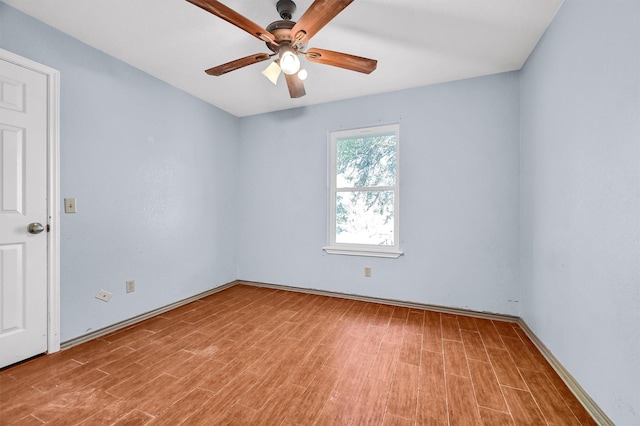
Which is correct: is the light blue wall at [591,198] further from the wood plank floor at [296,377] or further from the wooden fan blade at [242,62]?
the wooden fan blade at [242,62]

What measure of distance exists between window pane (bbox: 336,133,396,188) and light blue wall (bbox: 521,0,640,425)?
1.42 meters

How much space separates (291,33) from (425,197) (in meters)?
2.16

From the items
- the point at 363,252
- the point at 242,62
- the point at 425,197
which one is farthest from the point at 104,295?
the point at 425,197

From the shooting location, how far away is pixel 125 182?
8.47 ft

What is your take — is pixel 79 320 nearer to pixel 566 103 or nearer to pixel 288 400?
pixel 288 400

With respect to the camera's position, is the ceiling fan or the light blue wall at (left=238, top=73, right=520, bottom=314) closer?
the ceiling fan

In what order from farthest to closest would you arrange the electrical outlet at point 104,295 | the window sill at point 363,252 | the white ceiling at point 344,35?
the window sill at point 363,252 → the electrical outlet at point 104,295 → the white ceiling at point 344,35

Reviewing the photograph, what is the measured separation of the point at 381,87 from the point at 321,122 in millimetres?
885

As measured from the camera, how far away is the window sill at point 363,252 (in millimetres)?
3139

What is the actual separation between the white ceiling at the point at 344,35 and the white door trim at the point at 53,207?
53cm

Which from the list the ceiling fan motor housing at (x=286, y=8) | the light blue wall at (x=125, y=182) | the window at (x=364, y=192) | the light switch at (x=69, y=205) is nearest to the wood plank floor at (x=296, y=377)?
the light blue wall at (x=125, y=182)

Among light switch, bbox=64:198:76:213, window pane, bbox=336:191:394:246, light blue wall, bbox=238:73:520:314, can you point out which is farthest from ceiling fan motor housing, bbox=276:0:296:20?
light switch, bbox=64:198:76:213

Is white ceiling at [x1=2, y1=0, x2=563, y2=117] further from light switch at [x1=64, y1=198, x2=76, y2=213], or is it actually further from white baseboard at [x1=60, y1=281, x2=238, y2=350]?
white baseboard at [x1=60, y1=281, x2=238, y2=350]

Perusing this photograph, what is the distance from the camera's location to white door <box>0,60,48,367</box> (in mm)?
1844
